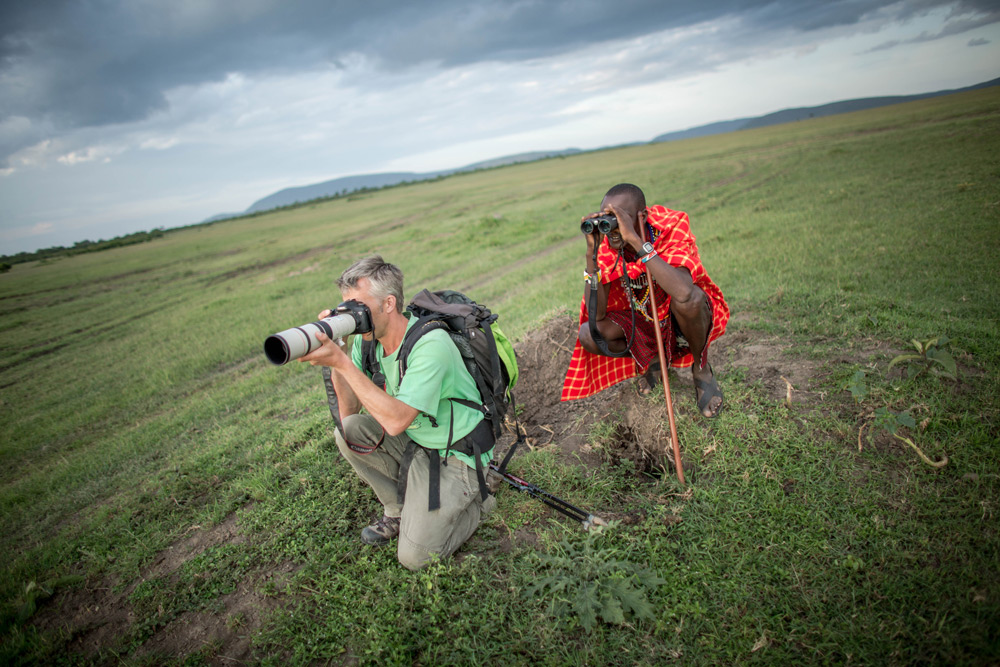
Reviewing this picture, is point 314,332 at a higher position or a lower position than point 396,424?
higher

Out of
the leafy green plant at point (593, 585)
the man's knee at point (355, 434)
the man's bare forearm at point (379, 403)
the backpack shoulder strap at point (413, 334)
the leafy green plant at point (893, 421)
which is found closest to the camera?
the leafy green plant at point (593, 585)


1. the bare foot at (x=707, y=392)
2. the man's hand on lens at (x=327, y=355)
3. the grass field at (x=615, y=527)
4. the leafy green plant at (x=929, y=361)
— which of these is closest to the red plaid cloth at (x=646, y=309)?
the bare foot at (x=707, y=392)

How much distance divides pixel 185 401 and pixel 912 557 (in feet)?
27.8

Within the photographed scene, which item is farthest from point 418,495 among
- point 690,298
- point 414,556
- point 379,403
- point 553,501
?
point 690,298

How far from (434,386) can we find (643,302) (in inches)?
83.1

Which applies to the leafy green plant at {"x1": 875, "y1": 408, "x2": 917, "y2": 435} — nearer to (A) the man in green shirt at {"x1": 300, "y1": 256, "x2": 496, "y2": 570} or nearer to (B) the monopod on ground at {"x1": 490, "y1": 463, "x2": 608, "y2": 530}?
(B) the monopod on ground at {"x1": 490, "y1": 463, "x2": 608, "y2": 530}

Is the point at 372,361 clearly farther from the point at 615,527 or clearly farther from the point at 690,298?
the point at 690,298

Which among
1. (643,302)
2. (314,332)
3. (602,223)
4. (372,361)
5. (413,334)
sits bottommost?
(643,302)

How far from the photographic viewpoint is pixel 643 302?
386 centimetres

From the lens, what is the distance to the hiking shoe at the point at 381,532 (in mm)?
3216

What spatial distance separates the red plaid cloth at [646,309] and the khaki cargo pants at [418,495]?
1.53m

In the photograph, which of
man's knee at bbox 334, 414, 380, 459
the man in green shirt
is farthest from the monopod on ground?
man's knee at bbox 334, 414, 380, 459

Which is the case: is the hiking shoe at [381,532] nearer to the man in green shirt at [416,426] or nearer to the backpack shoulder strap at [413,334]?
the man in green shirt at [416,426]

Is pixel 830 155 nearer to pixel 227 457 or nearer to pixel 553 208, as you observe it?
pixel 553 208
